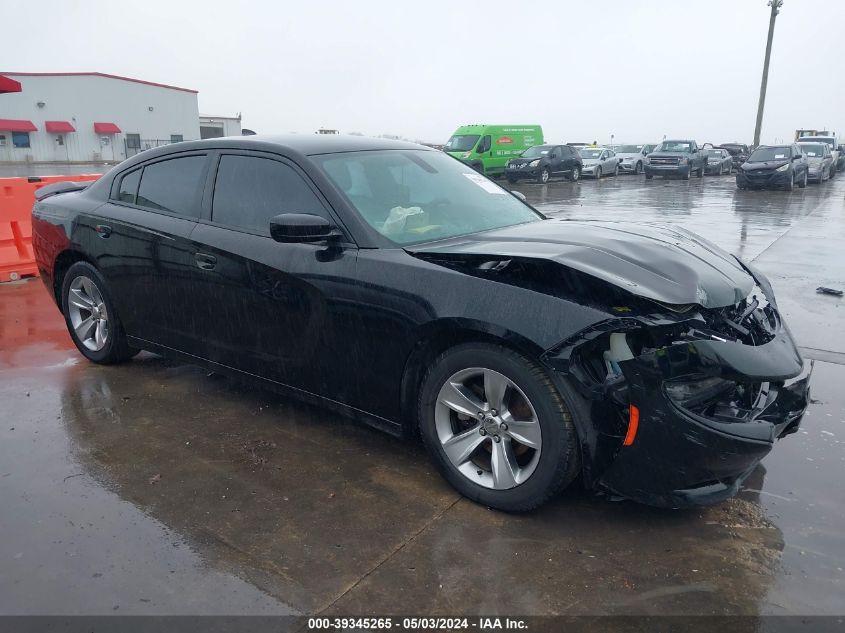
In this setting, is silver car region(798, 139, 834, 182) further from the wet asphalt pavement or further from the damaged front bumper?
the damaged front bumper

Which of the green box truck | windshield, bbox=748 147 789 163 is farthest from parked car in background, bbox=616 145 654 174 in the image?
windshield, bbox=748 147 789 163

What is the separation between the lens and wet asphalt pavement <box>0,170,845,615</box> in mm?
2482

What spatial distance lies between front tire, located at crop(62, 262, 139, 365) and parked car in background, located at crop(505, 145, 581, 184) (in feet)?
77.0

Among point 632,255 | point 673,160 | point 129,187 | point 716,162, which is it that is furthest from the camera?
point 716,162

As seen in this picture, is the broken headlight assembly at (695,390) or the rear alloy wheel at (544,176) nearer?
the broken headlight assembly at (695,390)

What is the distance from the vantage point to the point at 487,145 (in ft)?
92.7

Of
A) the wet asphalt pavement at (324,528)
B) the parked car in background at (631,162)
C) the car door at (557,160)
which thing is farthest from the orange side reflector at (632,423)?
the parked car in background at (631,162)

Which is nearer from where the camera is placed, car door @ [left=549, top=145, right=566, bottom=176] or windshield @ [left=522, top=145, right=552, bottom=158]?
windshield @ [left=522, top=145, right=552, bottom=158]

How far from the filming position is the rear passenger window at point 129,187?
14.6 ft

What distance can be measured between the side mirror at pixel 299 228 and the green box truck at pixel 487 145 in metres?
24.6

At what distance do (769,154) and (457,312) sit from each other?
2363 centimetres

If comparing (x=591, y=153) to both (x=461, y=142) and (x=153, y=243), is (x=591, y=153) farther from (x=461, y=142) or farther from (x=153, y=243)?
(x=153, y=243)

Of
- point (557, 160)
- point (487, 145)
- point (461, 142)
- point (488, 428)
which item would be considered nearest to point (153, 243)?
point (488, 428)

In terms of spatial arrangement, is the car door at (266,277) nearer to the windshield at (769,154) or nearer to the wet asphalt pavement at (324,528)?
the wet asphalt pavement at (324,528)
